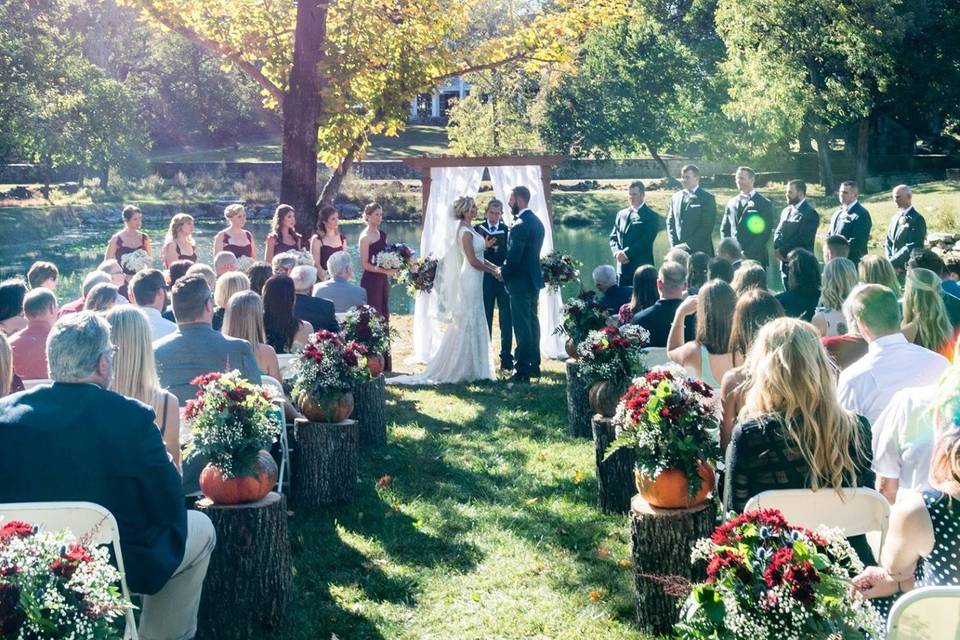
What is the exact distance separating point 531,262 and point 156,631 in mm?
7182

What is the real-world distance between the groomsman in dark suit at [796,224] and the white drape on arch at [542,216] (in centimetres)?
281

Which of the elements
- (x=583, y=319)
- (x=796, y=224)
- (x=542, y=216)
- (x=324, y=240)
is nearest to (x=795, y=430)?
(x=583, y=319)

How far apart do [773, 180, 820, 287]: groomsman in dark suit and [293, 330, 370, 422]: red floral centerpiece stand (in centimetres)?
722

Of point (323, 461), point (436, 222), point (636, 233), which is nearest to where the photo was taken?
point (323, 461)

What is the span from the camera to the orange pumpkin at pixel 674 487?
5.11 m

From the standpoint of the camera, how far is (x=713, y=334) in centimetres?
660

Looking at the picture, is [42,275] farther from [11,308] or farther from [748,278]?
[748,278]

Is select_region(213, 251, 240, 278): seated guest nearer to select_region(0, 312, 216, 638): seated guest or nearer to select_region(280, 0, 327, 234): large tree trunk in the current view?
select_region(280, 0, 327, 234): large tree trunk

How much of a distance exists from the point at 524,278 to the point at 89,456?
7653 mm

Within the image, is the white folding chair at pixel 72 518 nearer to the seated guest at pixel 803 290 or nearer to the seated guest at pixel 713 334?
the seated guest at pixel 713 334

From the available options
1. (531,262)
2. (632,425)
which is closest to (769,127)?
(531,262)

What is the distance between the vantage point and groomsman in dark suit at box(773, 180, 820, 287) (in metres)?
13.1

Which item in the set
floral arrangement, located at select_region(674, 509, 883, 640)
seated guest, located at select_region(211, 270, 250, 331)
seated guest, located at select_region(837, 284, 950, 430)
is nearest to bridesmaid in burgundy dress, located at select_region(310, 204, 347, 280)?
seated guest, located at select_region(211, 270, 250, 331)

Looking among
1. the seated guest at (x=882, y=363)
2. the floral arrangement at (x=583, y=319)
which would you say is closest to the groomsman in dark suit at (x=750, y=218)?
the floral arrangement at (x=583, y=319)
